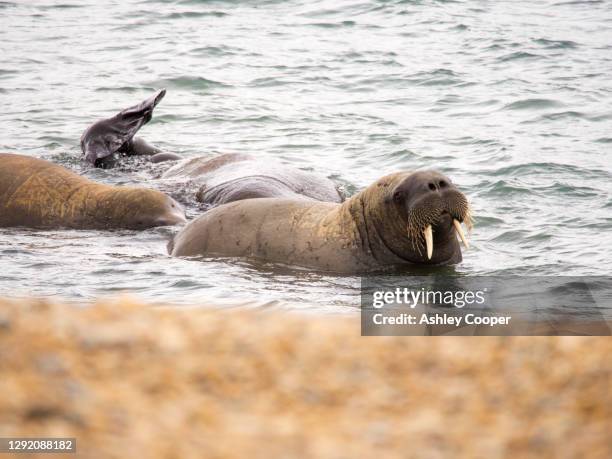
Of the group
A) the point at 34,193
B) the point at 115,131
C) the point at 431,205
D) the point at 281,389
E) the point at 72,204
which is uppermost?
the point at 281,389

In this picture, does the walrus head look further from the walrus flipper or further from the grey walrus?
the walrus flipper

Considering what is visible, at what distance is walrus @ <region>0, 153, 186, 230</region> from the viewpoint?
9828mm

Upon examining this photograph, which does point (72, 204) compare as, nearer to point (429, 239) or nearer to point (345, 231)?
point (345, 231)

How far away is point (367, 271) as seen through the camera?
27.0 ft

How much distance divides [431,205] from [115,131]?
5639 mm

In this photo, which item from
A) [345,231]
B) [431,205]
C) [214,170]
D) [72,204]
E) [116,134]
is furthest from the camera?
[116,134]

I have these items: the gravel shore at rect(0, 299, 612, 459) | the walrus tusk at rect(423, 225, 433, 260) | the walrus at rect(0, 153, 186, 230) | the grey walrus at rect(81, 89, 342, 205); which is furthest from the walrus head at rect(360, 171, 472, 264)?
the gravel shore at rect(0, 299, 612, 459)

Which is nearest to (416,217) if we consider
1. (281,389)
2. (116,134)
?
(281,389)

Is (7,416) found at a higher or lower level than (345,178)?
higher

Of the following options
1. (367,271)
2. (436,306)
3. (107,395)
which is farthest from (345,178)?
(107,395)

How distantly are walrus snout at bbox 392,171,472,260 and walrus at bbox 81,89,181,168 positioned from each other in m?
4.85

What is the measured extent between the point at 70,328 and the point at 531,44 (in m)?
15.6

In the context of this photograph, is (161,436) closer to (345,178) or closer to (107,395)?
(107,395)

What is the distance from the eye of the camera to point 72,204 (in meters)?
10.1
